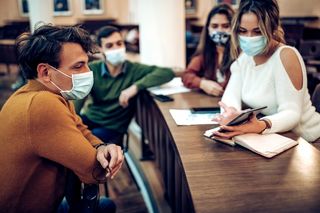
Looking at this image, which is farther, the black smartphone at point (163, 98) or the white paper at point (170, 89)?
the white paper at point (170, 89)

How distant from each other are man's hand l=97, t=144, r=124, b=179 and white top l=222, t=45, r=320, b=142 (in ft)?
2.28

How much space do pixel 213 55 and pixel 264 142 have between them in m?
1.42

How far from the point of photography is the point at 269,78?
1823 mm

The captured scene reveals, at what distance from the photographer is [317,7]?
6215 mm

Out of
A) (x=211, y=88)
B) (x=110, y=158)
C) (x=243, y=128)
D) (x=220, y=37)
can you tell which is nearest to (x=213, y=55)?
(x=220, y=37)

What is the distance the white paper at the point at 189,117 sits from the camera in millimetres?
1873

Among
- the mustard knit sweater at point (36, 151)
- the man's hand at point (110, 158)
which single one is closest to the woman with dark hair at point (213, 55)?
the man's hand at point (110, 158)

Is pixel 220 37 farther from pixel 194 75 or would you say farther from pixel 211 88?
pixel 211 88

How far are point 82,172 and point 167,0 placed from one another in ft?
8.88

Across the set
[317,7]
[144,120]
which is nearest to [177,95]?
[144,120]

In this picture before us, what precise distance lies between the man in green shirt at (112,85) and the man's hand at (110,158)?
1353 mm

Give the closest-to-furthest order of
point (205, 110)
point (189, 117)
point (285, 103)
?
1. point (285, 103)
2. point (189, 117)
3. point (205, 110)

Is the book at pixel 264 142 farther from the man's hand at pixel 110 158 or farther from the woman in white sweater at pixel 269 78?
the man's hand at pixel 110 158

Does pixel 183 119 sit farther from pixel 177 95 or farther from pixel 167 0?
pixel 167 0
